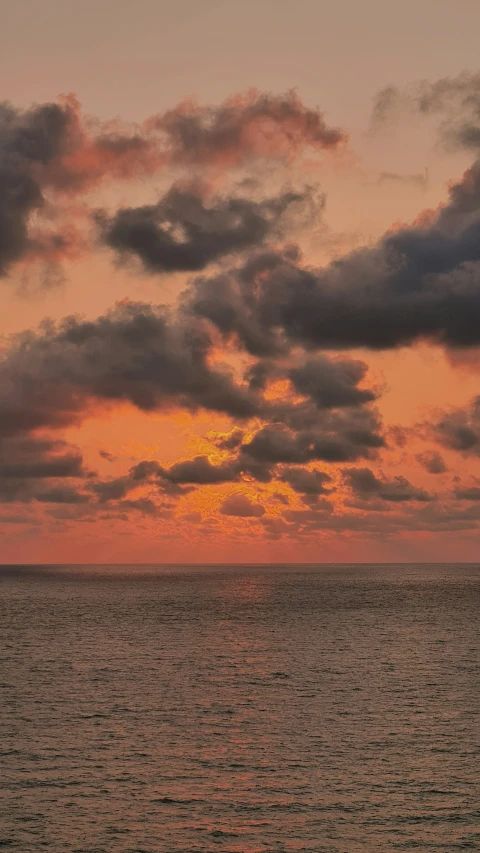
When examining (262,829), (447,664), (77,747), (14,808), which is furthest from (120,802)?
(447,664)

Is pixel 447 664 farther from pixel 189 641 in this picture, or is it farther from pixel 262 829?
pixel 262 829

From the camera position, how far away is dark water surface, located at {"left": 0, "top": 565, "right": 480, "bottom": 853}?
148ft

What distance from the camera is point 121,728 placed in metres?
67.2

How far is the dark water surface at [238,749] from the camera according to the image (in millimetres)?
45188

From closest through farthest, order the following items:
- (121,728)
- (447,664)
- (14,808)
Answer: (14,808) < (121,728) < (447,664)

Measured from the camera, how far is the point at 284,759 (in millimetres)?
58781

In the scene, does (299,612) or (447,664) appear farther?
(299,612)

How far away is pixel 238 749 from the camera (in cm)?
6128

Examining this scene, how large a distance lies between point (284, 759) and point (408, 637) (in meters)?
83.5

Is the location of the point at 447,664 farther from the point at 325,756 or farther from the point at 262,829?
the point at 262,829

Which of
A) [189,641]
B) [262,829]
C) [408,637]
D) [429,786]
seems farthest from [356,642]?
[262,829]

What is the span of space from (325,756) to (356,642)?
233 feet

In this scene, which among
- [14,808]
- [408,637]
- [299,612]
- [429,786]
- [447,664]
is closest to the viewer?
[14,808]

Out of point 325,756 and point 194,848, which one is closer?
point 194,848
